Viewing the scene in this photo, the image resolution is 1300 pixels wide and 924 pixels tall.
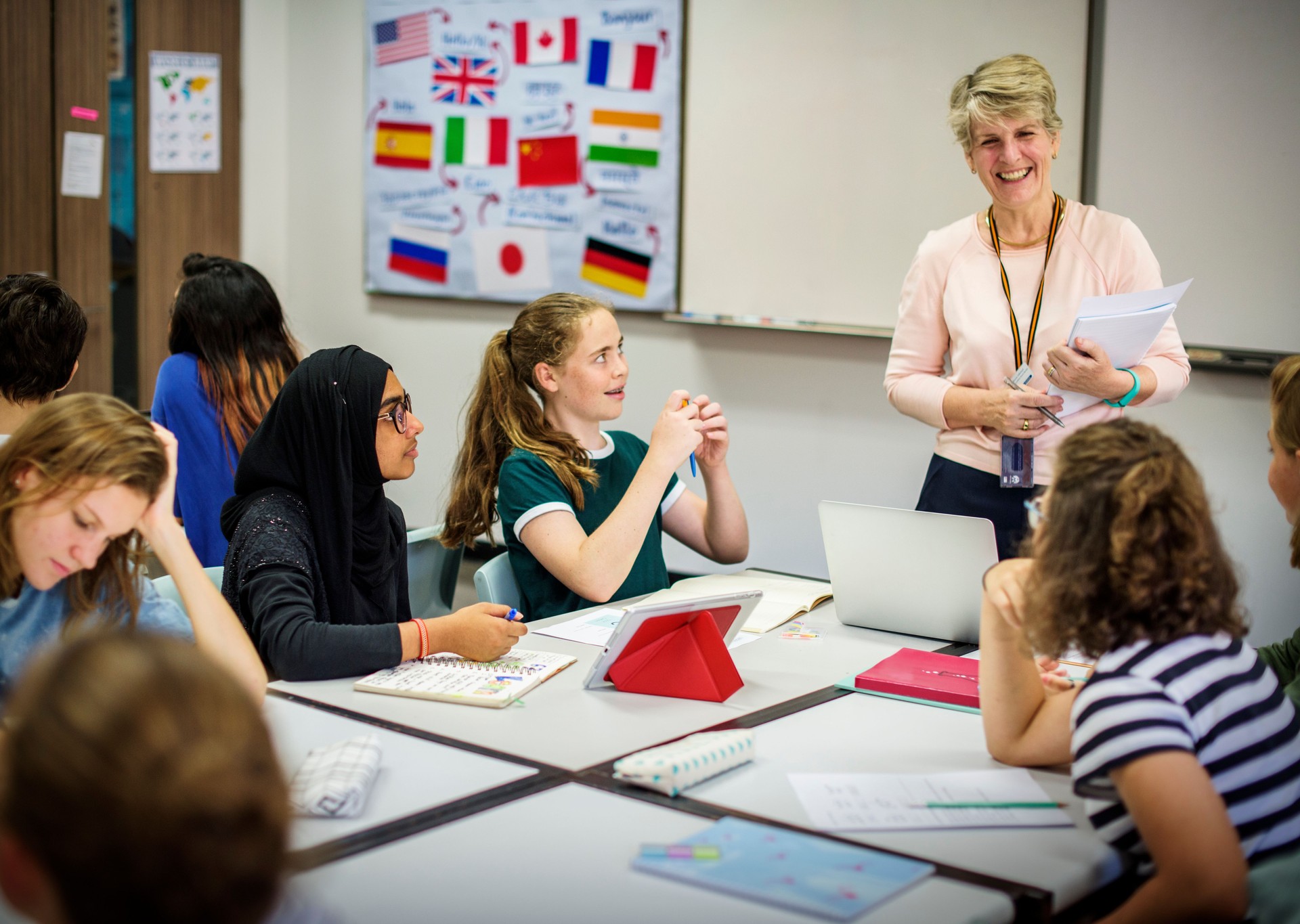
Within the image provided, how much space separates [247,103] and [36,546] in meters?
3.52

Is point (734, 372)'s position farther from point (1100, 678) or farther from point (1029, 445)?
point (1100, 678)

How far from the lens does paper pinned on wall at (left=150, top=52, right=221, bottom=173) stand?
4285mm

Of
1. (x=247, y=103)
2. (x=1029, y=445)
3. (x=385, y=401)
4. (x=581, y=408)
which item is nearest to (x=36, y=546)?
(x=385, y=401)

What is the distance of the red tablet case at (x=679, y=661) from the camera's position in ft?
5.42

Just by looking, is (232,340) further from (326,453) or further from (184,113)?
(184,113)

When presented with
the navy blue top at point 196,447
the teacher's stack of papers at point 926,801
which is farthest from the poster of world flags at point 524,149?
the teacher's stack of papers at point 926,801

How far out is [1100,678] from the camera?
121 cm

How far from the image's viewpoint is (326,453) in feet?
6.35

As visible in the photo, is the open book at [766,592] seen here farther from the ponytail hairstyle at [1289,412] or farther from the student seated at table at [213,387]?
the student seated at table at [213,387]

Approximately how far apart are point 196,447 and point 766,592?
1.33 meters

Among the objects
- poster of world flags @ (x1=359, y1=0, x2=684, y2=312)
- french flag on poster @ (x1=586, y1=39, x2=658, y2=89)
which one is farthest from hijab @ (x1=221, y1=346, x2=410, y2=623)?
french flag on poster @ (x1=586, y1=39, x2=658, y2=89)

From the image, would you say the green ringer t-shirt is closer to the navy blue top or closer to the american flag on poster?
the navy blue top

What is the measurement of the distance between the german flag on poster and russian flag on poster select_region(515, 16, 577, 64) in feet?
1.97

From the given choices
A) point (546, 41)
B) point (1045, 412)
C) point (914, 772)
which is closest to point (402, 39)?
point (546, 41)
